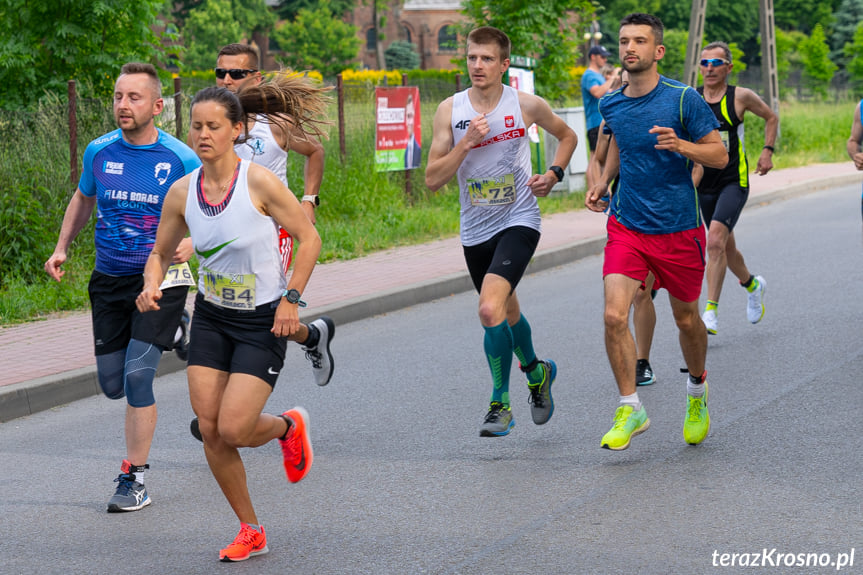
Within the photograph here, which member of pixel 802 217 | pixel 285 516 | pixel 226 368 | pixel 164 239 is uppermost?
pixel 164 239

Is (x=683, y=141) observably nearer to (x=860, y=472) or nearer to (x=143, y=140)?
(x=860, y=472)

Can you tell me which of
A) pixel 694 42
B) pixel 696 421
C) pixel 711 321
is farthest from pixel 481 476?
pixel 694 42

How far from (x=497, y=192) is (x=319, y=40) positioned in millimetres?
67430

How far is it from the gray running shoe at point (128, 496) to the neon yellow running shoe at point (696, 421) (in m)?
2.63

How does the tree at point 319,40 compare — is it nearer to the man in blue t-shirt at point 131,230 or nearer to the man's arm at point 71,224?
the man's arm at point 71,224

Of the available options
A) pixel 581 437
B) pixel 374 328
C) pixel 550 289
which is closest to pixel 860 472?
pixel 581 437

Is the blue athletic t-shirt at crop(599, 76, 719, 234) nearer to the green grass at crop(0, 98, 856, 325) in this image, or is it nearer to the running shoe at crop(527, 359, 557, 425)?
the running shoe at crop(527, 359, 557, 425)

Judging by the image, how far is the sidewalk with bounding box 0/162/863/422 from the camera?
7.74m

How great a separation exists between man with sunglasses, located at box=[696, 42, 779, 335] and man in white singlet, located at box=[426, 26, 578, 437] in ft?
7.98

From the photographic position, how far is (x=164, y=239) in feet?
16.1

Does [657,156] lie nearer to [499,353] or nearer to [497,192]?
[497,192]

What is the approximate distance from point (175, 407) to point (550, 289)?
532 centimetres

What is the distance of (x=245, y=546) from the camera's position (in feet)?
15.0

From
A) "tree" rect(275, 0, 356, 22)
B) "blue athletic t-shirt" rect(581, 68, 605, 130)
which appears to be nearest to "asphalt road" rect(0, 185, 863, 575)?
"blue athletic t-shirt" rect(581, 68, 605, 130)
